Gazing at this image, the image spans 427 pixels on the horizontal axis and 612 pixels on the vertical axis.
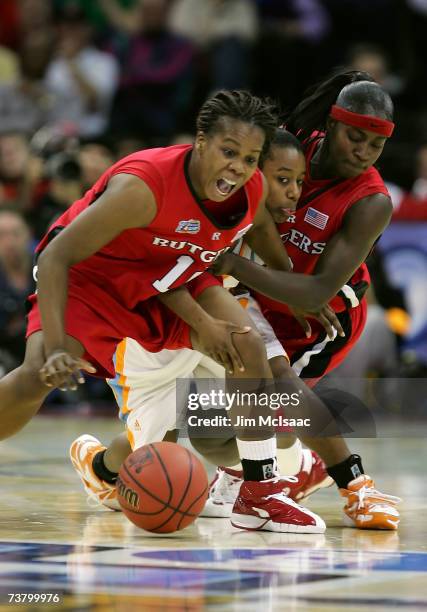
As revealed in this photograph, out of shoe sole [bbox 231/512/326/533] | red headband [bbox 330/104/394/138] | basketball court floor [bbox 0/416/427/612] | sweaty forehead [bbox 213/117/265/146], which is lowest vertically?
basketball court floor [bbox 0/416/427/612]

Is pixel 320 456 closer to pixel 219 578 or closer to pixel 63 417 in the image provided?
pixel 219 578

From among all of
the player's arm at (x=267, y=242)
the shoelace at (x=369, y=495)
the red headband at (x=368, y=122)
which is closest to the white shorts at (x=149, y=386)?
the player's arm at (x=267, y=242)

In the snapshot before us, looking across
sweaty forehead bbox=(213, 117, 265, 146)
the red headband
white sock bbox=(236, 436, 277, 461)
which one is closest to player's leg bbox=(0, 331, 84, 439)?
white sock bbox=(236, 436, 277, 461)

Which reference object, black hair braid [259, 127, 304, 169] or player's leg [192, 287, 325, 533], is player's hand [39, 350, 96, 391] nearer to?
player's leg [192, 287, 325, 533]

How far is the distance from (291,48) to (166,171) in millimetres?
7525

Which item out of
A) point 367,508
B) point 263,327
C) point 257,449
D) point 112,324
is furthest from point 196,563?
point 263,327

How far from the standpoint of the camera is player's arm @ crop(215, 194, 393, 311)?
4.80 metres

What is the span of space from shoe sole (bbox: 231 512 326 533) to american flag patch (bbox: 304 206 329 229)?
3.94ft

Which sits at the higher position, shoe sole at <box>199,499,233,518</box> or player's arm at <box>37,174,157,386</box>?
player's arm at <box>37,174,157,386</box>

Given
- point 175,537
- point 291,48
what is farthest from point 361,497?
point 291,48

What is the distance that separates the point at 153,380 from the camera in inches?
201

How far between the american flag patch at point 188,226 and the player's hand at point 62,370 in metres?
0.67

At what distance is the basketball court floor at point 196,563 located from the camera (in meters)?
3.13

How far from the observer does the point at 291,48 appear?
463 inches
